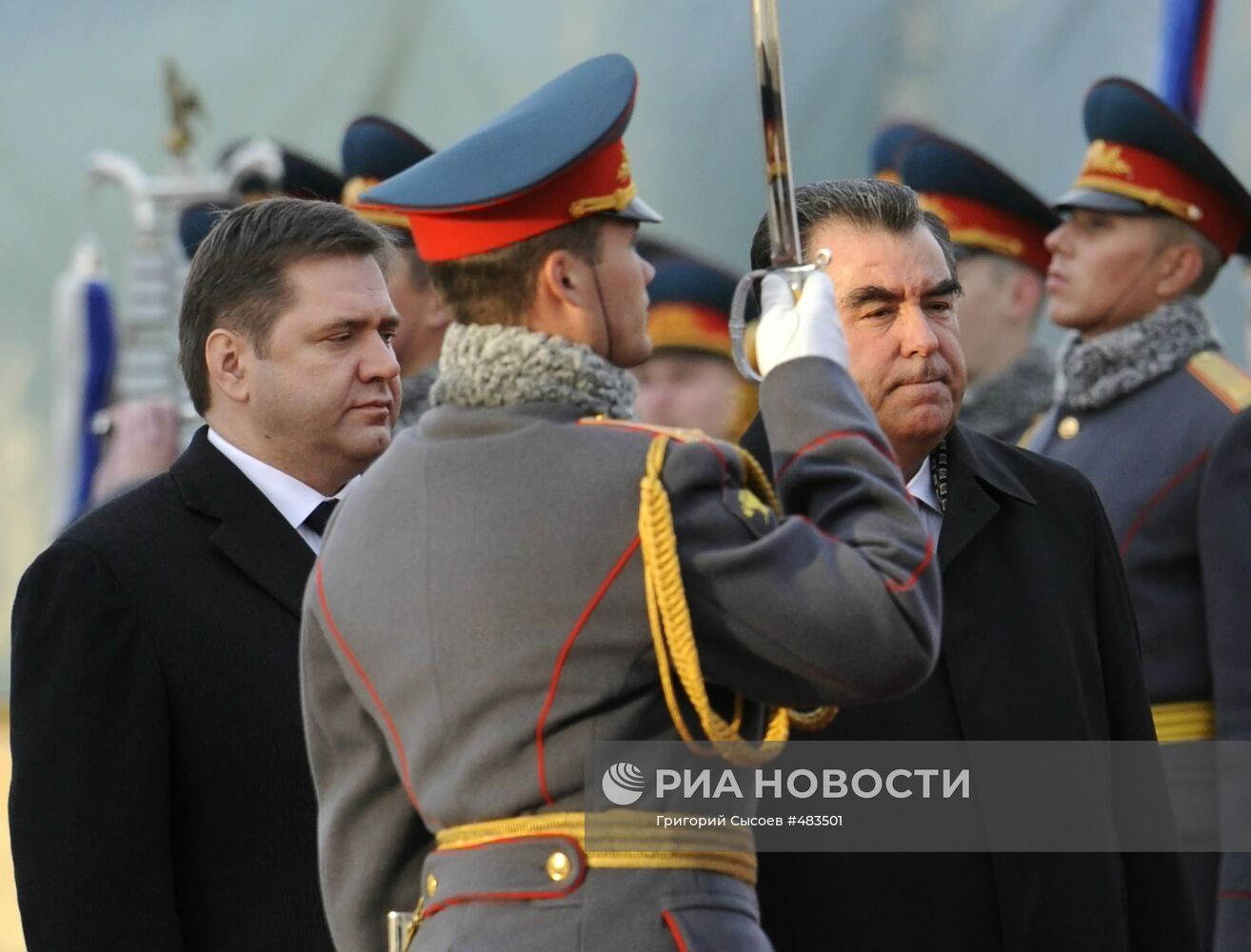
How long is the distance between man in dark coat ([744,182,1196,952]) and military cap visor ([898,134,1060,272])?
3.15 m

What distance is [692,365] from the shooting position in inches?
277

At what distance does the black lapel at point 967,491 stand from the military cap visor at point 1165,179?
1.81 m

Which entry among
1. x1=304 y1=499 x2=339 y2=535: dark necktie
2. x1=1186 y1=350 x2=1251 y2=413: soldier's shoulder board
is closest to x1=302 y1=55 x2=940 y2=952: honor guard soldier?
x1=304 y1=499 x2=339 y2=535: dark necktie

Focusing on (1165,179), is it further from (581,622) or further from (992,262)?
(581,622)

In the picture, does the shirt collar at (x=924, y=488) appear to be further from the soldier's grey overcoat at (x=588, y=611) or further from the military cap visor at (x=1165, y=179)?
the military cap visor at (x=1165, y=179)

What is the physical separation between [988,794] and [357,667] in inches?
38.4

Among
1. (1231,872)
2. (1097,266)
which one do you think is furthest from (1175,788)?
(1097,266)

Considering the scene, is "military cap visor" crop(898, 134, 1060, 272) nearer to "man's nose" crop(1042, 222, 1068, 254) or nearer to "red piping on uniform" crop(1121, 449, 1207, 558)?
"man's nose" crop(1042, 222, 1068, 254)

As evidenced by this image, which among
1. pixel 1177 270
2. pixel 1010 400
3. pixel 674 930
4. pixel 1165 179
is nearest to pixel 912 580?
pixel 674 930

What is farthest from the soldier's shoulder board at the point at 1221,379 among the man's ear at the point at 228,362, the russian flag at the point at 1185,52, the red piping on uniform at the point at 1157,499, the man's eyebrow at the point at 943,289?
the russian flag at the point at 1185,52

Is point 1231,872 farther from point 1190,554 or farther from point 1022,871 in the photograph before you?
point 1022,871

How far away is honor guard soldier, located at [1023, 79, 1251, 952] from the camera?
163 inches

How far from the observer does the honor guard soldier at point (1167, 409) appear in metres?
4.15

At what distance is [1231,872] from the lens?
156 inches
